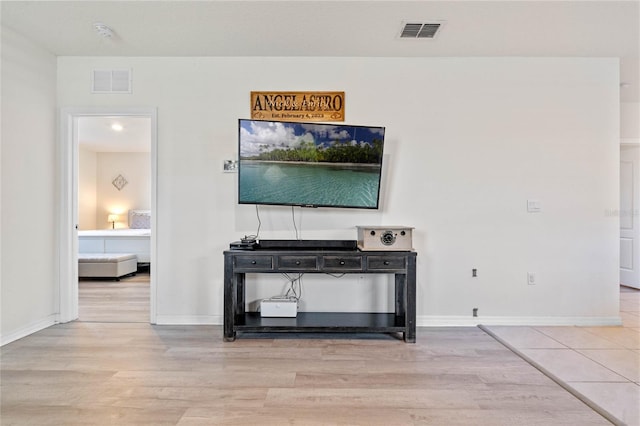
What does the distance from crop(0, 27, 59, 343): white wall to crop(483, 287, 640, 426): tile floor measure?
160 inches

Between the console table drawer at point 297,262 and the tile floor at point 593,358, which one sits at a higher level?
the console table drawer at point 297,262

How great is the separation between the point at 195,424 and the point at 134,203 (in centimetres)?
756

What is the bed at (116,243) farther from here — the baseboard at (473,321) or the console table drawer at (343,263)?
the console table drawer at (343,263)

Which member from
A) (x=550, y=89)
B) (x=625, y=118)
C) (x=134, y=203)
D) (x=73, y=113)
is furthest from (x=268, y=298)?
(x=134, y=203)

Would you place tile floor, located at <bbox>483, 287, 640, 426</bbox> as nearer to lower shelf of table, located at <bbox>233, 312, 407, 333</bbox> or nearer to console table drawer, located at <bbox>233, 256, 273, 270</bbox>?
lower shelf of table, located at <bbox>233, 312, 407, 333</bbox>

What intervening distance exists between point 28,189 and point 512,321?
15.0 ft

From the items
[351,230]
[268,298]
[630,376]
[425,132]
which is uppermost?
[425,132]

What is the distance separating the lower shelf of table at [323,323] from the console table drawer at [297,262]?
1.57ft

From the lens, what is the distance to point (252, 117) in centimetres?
334

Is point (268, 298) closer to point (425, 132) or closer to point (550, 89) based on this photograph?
point (425, 132)

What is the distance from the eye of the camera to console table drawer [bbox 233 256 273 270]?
286cm

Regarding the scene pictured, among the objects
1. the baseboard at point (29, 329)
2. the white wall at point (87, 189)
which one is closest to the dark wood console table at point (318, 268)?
the baseboard at point (29, 329)

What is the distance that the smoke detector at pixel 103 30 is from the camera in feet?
9.09

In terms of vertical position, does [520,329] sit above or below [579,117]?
A: below
